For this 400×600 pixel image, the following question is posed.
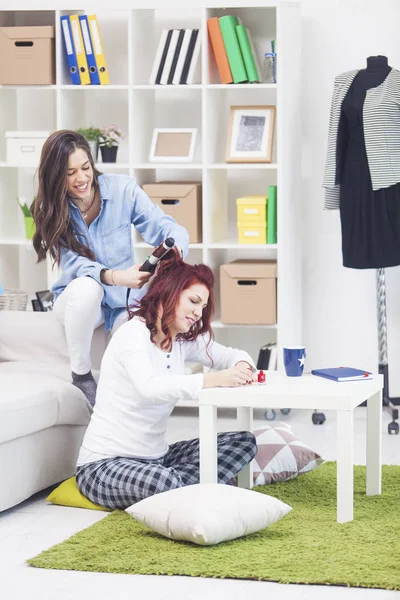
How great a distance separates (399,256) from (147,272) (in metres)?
1.45

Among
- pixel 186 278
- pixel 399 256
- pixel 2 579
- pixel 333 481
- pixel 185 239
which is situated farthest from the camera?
pixel 399 256

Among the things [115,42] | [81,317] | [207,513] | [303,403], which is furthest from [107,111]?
[207,513]

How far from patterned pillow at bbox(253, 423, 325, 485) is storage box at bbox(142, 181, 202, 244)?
60.0 inches

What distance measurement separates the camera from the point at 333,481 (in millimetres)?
3553

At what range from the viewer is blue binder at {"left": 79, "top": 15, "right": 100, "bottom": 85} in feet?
16.2

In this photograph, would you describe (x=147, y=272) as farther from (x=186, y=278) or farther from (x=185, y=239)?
(x=186, y=278)

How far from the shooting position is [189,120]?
534 centimetres

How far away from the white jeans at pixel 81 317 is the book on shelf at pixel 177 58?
146cm

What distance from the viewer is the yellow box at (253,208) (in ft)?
16.0

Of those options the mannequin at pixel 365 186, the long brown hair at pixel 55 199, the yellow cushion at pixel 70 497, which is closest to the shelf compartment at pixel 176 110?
the mannequin at pixel 365 186

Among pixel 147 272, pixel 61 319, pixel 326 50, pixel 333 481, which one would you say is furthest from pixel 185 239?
pixel 326 50

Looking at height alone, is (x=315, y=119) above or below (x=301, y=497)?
above

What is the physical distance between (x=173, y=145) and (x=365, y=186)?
3.11ft

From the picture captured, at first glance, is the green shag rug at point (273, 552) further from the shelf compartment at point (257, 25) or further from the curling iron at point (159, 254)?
the shelf compartment at point (257, 25)
